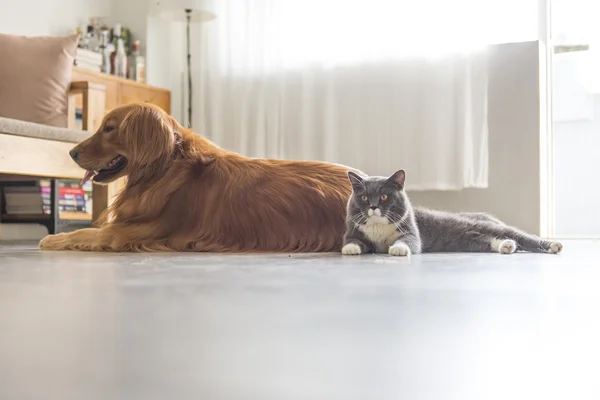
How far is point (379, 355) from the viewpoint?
56cm

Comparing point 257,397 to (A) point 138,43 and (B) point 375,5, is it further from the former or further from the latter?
(A) point 138,43

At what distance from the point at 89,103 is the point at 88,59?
3.13 feet

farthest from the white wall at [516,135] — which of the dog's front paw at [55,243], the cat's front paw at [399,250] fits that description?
the dog's front paw at [55,243]

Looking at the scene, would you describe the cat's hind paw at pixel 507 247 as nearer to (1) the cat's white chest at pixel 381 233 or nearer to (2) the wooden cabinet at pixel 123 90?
(1) the cat's white chest at pixel 381 233

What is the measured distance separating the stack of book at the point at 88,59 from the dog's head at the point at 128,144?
79.6 inches

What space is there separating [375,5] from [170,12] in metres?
1.30

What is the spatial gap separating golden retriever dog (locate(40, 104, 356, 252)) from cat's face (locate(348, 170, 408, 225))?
0.47 feet

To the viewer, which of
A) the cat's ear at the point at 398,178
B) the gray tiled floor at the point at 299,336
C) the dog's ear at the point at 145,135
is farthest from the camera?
the dog's ear at the point at 145,135

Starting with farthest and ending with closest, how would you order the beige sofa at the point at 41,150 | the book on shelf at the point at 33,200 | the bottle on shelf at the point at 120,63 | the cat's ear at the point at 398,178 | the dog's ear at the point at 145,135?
1. the bottle on shelf at the point at 120,63
2. the book on shelf at the point at 33,200
3. the beige sofa at the point at 41,150
4. the dog's ear at the point at 145,135
5. the cat's ear at the point at 398,178

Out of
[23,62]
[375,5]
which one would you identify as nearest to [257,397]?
[23,62]

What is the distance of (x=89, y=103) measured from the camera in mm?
3078

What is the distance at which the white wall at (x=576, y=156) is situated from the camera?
428 centimetres

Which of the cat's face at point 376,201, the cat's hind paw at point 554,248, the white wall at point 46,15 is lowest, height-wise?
the cat's hind paw at point 554,248

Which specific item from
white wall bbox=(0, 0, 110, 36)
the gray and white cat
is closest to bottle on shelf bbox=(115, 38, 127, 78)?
white wall bbox=(0, 0, 110, 36)
